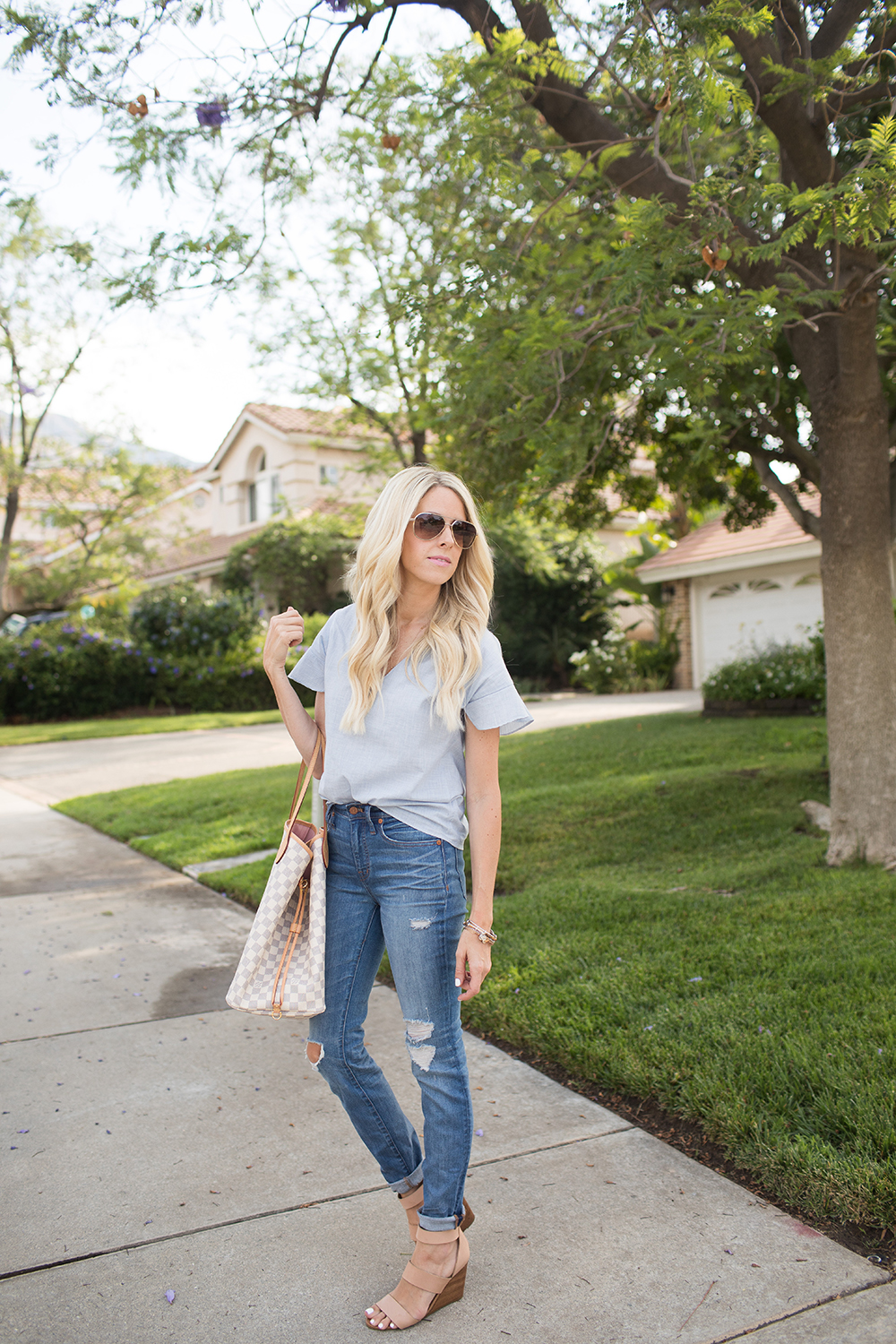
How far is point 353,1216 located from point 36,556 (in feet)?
86.4

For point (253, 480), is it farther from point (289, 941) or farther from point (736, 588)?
point (289, 941)

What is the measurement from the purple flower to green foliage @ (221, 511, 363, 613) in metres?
15.9

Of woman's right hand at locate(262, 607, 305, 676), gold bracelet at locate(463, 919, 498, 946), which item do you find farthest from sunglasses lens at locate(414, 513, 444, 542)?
gold bracelet at locate(463, 919, 498, 946)

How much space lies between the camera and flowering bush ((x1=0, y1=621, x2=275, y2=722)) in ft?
65.1

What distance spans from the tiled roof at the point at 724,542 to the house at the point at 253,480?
7.08 metres

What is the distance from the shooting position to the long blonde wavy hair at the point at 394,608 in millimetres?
2473

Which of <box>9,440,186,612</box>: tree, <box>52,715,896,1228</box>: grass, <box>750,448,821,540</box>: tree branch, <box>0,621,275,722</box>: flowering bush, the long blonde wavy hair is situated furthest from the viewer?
<box>9,440,186,612</box>: tree

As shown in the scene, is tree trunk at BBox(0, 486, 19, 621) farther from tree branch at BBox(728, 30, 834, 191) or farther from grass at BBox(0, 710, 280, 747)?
tree branch at BBox(728, 30, 834, 191)

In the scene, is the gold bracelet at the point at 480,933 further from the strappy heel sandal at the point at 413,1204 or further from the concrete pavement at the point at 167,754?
the concrete pavement at the point at 167,754

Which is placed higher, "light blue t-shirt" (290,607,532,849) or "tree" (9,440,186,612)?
"tree" (9,440,186,612)

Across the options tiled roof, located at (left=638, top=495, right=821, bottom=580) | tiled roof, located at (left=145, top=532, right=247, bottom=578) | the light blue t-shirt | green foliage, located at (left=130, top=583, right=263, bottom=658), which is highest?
tiled roof, located at (left=145, top=532, right=247, bottom=578)

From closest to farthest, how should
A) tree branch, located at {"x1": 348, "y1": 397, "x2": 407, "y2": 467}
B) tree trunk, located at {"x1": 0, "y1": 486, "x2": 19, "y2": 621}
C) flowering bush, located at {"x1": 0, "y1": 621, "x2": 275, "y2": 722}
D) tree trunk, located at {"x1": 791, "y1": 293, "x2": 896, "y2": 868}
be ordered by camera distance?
tree trunk, located at {"x1": 791, "y1": 293, "x2": 896, "y2": 868} < tree branch, located at {"x1": 348, "y1": 397, "x2": 407, "y2": 467} < flowering bush, located at {"x1": 0, "y1": 621, "x2": 275, "y2": 722} < tree trunk, located at {"x1": 0, "y1": 486, "x2": 19, "y2": 621}

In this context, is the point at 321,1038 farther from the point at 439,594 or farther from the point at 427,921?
the point at 439,594

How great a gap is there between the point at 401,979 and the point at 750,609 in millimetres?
17496
